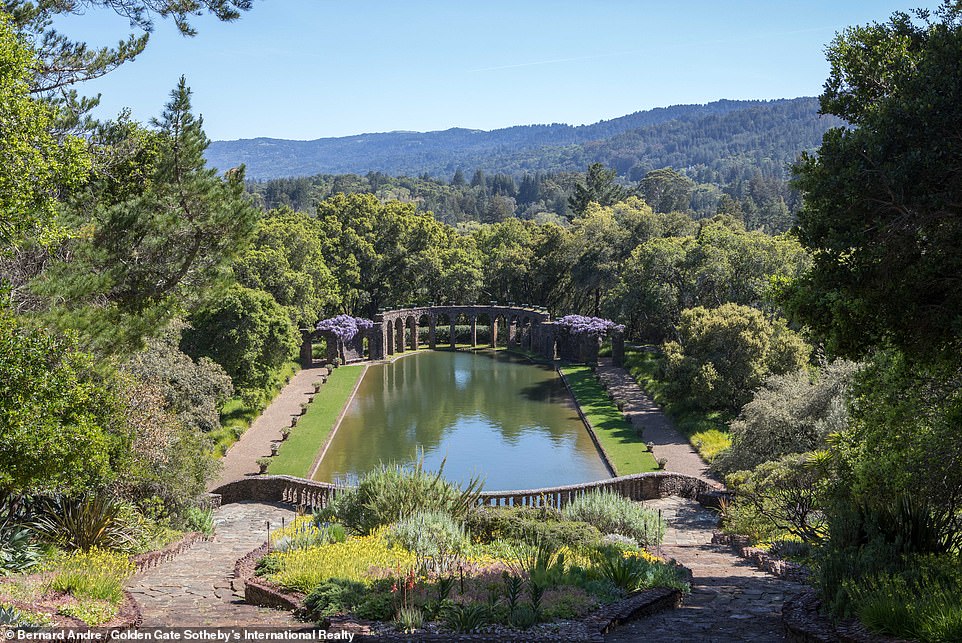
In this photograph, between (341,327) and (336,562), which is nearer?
(336,562)

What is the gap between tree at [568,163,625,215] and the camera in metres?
92.4

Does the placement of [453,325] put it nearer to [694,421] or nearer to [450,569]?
[694,421]

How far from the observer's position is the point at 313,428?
3509 centimetres

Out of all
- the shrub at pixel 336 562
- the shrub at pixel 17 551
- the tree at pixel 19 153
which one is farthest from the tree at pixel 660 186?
the tree at pixel 19 153

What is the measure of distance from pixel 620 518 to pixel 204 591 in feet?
25.6

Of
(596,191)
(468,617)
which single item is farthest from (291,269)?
(596,191)

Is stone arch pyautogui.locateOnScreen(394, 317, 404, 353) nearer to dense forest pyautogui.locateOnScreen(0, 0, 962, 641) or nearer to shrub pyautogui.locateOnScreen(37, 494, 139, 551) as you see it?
dense forest pyautogui.locateOnScreen(0, 0, 962, 641)

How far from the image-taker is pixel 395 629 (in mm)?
9125

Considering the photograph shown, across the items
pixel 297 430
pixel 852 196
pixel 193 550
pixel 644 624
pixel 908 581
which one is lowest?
pixel 297 430

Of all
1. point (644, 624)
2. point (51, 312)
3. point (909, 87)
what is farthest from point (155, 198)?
point (909, 87)

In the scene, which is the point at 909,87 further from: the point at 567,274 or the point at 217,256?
the point at 567,274

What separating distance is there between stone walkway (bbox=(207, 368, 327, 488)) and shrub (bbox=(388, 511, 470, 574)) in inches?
434

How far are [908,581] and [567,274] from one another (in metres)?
54.9

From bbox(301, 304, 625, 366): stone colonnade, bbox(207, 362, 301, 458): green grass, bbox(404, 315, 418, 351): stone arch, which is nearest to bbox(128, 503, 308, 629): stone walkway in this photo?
bbox(207, 362, 301, 458): green grass
